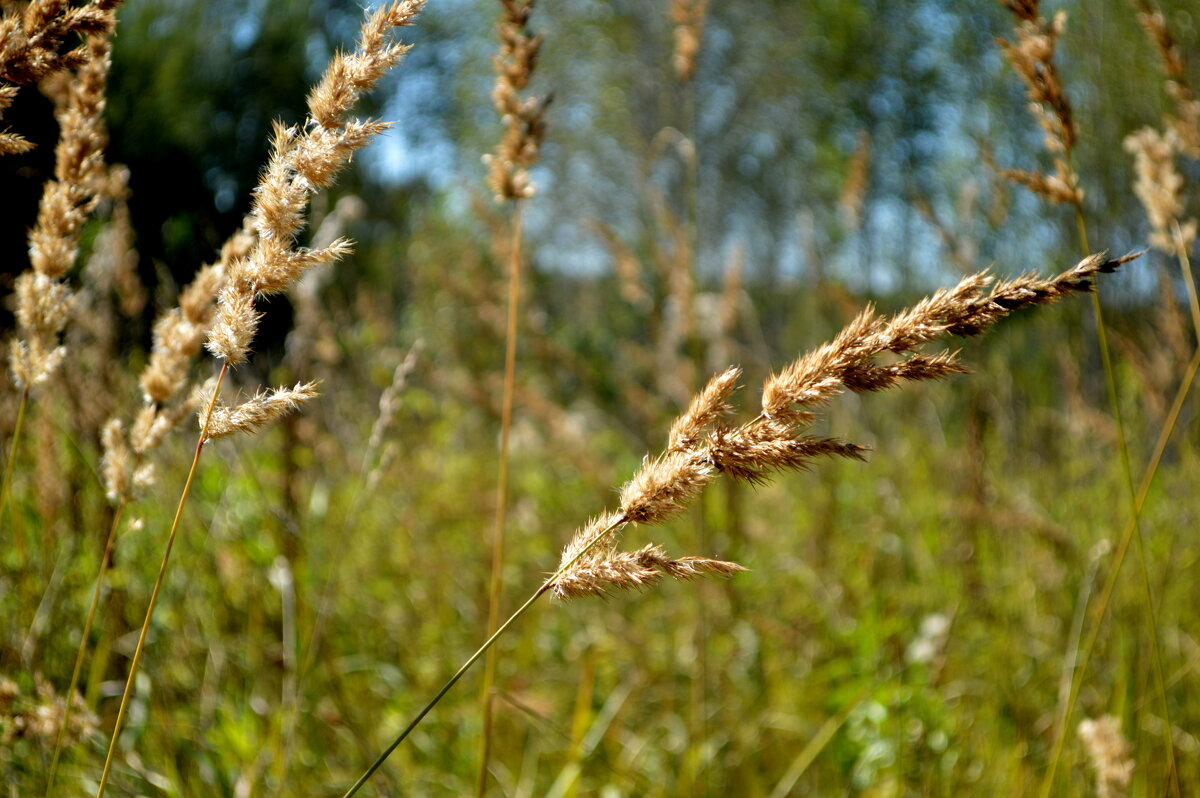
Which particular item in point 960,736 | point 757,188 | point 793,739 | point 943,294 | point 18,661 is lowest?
point 757,188

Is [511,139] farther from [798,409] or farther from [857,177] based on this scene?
[857,177]

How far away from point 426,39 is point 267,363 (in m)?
12.0

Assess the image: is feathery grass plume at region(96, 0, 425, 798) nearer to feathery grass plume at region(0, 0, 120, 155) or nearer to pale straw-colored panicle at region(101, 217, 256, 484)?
pale straw-colored panicle at region(101, 217, 256, 484)

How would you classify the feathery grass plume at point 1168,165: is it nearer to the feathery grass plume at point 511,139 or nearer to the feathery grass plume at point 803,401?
the feathery grass plume at point 803,401

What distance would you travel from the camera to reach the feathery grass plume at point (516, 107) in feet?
3.89

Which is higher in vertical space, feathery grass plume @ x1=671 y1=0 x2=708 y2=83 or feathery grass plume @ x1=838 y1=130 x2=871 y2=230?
feathery grass plume @ x1=671 y1=0 x2=708 y2=83

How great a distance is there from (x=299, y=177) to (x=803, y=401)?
0.48m

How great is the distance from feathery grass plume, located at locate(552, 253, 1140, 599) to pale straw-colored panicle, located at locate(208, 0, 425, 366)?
0.35 meters

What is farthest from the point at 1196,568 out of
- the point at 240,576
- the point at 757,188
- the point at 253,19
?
the point at 757,188

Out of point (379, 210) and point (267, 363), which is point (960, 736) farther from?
point (379, 210)

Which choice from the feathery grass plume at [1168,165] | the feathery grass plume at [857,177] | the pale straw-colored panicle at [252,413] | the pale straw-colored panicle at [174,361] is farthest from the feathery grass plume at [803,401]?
the feathery grass plume at [857,177]

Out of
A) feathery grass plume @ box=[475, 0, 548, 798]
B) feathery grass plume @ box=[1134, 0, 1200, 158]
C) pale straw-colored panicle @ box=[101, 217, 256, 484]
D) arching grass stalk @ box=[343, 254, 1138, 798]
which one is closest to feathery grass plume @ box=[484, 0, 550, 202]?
feathery grass plume @ box=[475, 0, 548, 798]

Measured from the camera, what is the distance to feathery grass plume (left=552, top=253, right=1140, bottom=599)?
25.3 inches

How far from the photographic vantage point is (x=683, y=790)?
5.96 ft
